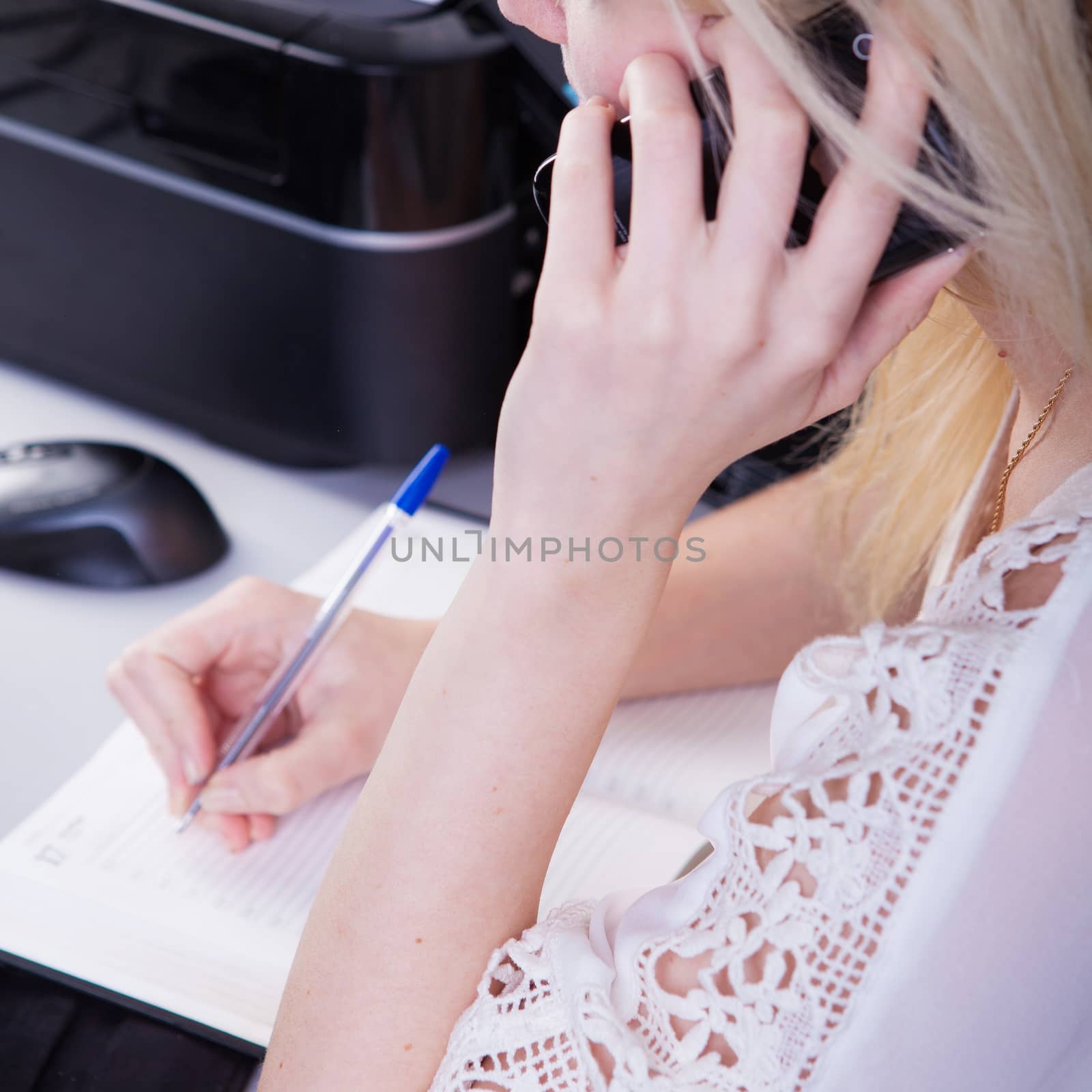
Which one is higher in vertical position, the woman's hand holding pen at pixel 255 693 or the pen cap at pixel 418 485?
the pen cap at pixel 418 485

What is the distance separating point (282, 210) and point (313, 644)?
29 centimetres

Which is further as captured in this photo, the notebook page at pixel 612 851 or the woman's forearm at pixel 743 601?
the woman's forearm at pixel 743 601

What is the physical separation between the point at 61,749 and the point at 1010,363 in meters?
0.48

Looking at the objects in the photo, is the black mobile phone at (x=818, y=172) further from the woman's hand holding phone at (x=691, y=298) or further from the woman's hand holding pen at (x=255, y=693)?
the woman's hand holding pen at (x=255, y=693)

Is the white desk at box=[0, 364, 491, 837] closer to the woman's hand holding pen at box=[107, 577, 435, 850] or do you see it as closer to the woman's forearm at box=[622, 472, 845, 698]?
the woman's hand holding pen at box=[107, 577, 435, 850]

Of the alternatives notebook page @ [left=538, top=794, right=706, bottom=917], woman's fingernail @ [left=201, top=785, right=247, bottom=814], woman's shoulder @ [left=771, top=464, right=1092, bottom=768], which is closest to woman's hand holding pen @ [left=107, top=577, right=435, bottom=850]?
woman's fingernail @ [left=201, top=785, right=247, bottom=814]

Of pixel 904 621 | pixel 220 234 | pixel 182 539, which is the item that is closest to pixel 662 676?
pixel 904 621

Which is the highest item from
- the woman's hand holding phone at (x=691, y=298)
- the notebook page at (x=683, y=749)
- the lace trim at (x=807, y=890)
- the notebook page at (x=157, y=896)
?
the woman's hand holding phone at (x=691, y=298)

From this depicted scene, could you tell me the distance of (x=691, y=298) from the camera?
15.9 inches

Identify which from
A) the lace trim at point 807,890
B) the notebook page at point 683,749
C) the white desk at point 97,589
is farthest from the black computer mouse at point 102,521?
the lace trim at point 807,890

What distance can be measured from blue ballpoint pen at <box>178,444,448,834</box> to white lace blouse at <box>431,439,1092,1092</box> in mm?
229

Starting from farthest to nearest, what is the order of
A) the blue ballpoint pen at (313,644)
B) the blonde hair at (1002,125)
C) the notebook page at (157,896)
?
the blue ballpoint pen at (313,644) → the notebook page at (157,896) → the blonde hair at (1002,125)

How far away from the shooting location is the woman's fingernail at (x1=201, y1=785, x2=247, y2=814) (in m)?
0.55

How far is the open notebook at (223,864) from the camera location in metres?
0.50
